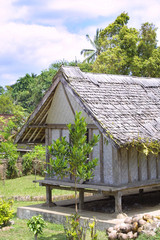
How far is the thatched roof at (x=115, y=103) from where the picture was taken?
1247 cm

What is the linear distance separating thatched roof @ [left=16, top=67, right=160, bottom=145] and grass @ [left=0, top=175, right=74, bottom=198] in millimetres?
5982

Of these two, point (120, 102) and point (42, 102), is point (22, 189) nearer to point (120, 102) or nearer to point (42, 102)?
point (42, 102)

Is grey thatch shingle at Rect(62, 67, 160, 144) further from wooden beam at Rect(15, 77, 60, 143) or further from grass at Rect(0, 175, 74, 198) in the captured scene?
grass at Rect(0, 175, 74, 198)

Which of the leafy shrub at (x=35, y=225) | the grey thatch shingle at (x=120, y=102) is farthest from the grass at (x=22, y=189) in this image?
the leafy shrub at (x=35, y=225)

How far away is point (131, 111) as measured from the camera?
13.6 meters

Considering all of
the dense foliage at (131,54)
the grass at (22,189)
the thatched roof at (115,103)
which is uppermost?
the dense foliage at (131,54)

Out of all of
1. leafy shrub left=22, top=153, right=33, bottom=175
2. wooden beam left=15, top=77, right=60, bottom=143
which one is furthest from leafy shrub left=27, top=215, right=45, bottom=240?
leafy shrub left=22, top=153, right=33, bottom=175

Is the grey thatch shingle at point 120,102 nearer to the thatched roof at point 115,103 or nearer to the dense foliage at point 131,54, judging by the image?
the thatched roof at point 115,103

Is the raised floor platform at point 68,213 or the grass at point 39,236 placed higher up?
the raised floor platform at point 68,213

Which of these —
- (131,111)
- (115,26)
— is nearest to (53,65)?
(115,26)

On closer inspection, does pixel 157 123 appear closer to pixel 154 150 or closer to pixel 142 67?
pixel 154 150

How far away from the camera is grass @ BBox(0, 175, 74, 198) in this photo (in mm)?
20906

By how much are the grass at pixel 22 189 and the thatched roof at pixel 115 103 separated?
19.6ft

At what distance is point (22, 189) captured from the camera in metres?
22.6
